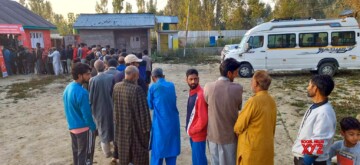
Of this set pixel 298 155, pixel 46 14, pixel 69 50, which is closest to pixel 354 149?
pixel 298 155

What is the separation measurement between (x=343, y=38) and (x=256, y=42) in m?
3.44

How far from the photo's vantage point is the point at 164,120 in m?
3.63

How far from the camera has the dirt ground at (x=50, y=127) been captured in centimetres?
484

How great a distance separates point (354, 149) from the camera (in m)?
2.54

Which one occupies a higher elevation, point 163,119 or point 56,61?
point 56,61

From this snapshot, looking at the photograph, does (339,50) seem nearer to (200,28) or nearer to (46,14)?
(200,28)

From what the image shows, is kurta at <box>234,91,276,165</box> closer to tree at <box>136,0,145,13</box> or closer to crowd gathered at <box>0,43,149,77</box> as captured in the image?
crowd gathered at <box>0,43,149,77</box>

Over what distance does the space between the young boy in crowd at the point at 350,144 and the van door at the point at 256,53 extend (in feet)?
31.8

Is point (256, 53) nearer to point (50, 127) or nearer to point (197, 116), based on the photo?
point (50, 127)

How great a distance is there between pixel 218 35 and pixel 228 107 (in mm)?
27821

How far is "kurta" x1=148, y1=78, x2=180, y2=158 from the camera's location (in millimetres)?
3598

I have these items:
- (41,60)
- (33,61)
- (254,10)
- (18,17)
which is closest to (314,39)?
(41,60)

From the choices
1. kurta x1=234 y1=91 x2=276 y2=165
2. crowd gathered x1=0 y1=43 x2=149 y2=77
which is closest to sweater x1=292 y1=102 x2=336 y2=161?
kurta x1=234 y1=91 x2=276 y2=165

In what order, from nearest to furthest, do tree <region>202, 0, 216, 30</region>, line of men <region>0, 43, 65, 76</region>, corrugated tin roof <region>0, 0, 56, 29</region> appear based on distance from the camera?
line of men <region>0, 43, 65, 76</region> → corrugated tin roof <region>0, 0, 56, 29</region> → tree <region>202, 0, 216, 30</region>
